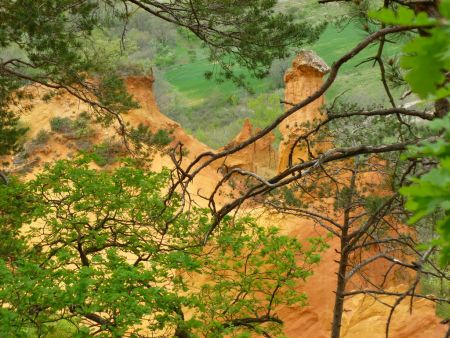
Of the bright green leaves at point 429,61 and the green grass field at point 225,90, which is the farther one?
the green grass field at point 225,90

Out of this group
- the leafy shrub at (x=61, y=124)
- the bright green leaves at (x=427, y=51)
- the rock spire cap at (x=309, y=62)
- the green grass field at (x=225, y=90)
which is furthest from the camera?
the green grass field at (x=225, y=90)

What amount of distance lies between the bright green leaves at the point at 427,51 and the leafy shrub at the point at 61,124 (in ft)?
98.3

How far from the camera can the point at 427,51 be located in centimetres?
87

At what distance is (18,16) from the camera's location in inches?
376

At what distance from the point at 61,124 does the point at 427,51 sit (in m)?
30.5

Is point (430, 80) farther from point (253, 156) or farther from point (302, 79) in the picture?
point (253, 156)

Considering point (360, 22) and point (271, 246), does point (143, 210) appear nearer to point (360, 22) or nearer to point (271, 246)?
point (271, 246)

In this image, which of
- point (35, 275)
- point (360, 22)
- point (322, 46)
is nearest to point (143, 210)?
point (35, 275)

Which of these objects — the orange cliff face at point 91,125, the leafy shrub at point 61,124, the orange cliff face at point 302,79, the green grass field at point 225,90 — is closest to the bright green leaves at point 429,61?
the orange cliff face at point 302,79

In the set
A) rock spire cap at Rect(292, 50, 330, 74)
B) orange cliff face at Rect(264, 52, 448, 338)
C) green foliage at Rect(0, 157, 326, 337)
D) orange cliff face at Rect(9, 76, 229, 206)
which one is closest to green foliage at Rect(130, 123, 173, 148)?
green foliage at Rect(0, 157, 326, 337)

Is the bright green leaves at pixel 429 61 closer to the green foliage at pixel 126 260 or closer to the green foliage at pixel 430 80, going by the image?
the green foliage at pixel 430 80

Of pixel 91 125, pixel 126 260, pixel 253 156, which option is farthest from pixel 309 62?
pixel 126 260

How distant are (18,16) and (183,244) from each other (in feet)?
14.6

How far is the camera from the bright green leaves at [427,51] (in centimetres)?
83
